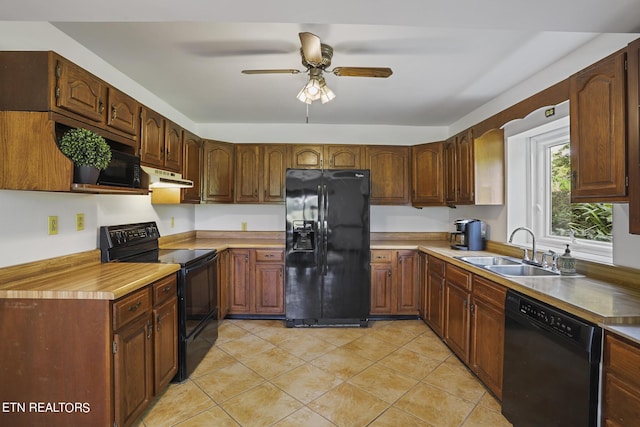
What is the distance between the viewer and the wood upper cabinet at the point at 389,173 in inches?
143

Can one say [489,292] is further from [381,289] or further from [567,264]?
[381,289]

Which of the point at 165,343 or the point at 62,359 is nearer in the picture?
the point at 62,359

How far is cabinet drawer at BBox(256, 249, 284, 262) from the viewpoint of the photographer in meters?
3.32

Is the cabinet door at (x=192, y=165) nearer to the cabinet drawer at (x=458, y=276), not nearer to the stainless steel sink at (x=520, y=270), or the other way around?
the cabinet drawer at (x=458, y=276)

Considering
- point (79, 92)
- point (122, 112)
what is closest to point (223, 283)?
point (122, 112)

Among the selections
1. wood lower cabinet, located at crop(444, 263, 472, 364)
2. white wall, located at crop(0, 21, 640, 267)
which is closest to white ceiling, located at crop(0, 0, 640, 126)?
white wall, located at crop(0, 21, 640, 267)

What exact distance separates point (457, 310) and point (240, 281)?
2188 millimetres

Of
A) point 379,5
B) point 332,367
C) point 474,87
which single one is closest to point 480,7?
point 379,5

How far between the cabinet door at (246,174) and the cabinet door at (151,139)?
44.3 inches

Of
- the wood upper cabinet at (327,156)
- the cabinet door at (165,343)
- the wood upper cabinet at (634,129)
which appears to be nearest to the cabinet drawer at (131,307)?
the cabinet door at (165,343)

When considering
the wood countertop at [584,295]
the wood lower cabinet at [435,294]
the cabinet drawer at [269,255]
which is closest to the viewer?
the wood countertop at [584,295]

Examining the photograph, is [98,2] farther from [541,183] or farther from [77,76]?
[541,183]

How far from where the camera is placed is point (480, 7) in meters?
1.29

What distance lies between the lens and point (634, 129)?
1.36 m
